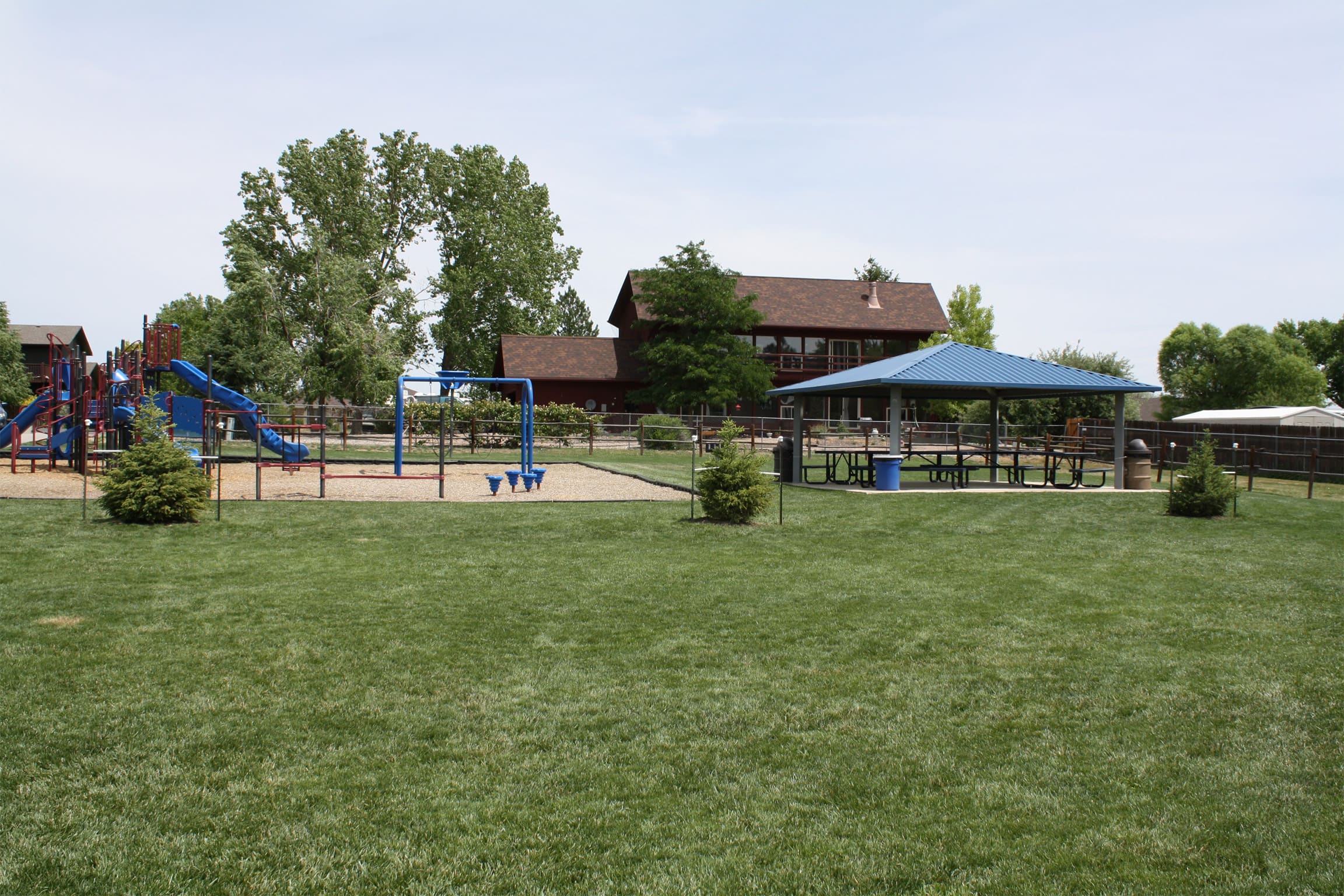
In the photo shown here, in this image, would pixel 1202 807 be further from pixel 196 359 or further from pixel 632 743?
pixel 196 359

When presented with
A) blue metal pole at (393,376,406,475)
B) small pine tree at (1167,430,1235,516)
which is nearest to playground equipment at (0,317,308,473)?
blue metal pole at (393,376,406,475)

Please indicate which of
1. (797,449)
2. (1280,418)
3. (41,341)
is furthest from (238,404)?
(41,341)

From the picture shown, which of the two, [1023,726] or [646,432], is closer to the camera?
[1023,726]

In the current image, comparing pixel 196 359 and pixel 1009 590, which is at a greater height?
pixel 196 359

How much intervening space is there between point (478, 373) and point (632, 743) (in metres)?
49.1

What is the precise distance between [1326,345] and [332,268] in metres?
70.6

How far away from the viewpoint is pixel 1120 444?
21188 mm

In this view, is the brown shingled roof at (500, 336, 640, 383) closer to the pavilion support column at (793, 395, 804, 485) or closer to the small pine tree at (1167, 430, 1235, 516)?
the pavilion support column at (793, 395, 804, 485)

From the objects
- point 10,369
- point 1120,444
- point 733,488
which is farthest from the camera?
point 10,369

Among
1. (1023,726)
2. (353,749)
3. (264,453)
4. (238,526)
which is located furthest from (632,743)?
(264,453)

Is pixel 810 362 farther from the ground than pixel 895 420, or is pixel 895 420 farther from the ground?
pixel 810 362

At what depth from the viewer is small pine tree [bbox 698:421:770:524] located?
13.1 metres

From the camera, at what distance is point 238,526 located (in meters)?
12.1

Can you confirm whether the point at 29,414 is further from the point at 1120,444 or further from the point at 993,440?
the point at 1120,444
